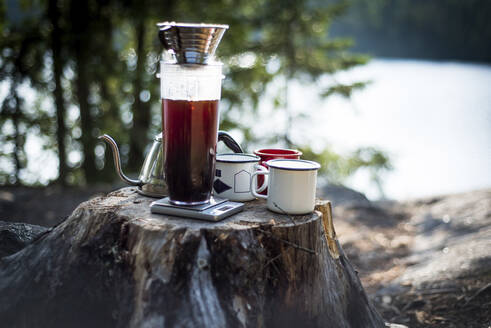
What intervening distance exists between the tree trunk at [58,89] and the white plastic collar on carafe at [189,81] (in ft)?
19.4

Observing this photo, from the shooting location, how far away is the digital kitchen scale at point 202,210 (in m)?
1.82

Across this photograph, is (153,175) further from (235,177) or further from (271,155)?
(271,155)

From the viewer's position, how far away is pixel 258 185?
2.19 meters

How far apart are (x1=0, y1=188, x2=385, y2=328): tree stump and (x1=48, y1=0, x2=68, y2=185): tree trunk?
556cm

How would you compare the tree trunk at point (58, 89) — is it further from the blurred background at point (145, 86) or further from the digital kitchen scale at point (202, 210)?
the digital kitchen scale at point (202, 210)

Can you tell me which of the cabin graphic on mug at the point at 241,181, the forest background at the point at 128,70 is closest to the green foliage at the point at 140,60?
the forest background at the point at 128,70

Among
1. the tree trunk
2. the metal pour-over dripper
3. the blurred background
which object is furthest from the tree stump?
the tree trunk

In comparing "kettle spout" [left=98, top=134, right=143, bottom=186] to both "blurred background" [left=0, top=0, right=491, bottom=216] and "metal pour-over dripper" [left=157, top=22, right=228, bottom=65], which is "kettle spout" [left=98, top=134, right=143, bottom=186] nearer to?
"metal pour-over dripper" [left=157, top=22, right=228, bottom=65]

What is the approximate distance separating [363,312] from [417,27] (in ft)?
43.5

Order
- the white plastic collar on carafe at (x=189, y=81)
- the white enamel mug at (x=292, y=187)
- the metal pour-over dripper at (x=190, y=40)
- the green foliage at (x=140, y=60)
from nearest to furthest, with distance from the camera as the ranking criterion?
the metal pour-over dripper at (x=190, y=40) → the white plastic collar on carafe at (x=189, y=81) → the white enamel mug at (x=292, y=187) → the green foliage at (x=140, y=60)

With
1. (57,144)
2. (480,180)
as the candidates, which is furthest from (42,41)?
(480,180)

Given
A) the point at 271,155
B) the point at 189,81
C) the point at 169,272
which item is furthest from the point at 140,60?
the point at 169,272

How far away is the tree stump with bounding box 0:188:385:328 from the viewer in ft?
5.58

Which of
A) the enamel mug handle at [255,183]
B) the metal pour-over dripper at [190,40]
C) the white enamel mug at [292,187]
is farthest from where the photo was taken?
the enamel mug handle at [255,183]
